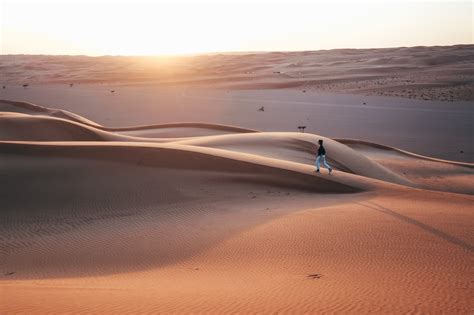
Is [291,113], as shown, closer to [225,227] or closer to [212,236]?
[225,227]

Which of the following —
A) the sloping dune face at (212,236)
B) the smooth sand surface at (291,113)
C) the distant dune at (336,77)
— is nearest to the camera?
the sloping dune face at (212,236)

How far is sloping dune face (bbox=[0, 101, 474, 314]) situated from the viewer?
6.80m

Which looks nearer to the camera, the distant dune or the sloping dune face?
the sloping dune face

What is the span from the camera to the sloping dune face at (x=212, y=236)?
6801 mm

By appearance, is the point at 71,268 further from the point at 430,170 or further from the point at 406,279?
the point at 430,170

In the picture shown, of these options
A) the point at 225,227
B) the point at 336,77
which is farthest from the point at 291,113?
the point at 336,77

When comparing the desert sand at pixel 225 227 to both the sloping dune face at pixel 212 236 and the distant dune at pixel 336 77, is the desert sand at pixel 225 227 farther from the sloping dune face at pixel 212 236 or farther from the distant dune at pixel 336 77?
the distant dune at pixel 336 77

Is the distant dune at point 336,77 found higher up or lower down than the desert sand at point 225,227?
higher up

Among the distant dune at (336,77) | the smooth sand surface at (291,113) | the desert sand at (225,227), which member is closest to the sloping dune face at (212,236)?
the desert sand at (225,227)

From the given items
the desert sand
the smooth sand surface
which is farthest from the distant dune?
the desert sand

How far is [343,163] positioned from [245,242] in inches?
472

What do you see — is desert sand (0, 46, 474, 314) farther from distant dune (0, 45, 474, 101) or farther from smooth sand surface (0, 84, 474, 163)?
distant dune (0, 45, 474, 101)

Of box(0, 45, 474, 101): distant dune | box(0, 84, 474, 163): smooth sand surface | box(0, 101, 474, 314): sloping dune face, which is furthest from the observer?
box(0, 45, 474, 101): distant dune

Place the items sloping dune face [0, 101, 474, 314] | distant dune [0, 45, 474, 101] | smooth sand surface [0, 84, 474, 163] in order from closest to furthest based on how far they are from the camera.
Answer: sloping dune face [0, 101, 474, 314]
smooth sand surface [0, 84, 474, 163]
distant dune [0, 45, 474, 101]
